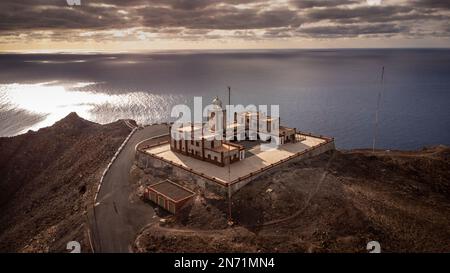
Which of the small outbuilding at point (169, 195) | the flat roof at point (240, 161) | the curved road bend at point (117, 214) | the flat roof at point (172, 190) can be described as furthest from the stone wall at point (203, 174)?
the curved road bend at point (117, 214)

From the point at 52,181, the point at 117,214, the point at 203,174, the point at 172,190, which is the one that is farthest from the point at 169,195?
the point at 52,181

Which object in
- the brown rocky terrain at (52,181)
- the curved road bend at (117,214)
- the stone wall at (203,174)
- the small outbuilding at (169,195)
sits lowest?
the brown rocky terrain at (52,181)

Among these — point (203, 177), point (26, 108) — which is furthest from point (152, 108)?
point (203, 177)

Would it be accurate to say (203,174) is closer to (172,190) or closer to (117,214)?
(172,190)

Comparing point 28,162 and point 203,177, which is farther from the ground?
point 203,177

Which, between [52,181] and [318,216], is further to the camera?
[52,181]

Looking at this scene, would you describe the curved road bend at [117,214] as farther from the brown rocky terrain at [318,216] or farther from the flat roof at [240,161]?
the flat roof at [240,161]

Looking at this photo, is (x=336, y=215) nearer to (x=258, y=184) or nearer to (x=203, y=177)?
(x=258, y=184)
